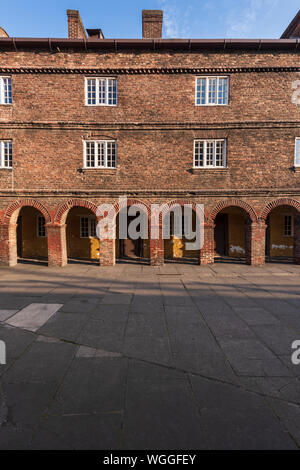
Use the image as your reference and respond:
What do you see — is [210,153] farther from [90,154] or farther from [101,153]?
[90,154]

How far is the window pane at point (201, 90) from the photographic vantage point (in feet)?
40.0

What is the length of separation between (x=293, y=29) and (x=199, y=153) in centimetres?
1209

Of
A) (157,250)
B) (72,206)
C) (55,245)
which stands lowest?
(157,250)

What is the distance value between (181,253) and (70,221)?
772cm

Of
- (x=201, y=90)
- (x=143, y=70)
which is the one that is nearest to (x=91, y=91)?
(x=143, y=70)

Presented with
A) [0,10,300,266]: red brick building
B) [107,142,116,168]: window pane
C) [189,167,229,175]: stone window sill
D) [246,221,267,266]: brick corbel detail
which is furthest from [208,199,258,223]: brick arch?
[107,142,116,168]: window pane

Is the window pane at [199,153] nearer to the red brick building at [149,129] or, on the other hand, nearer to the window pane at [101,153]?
the red brick building at [149,129]

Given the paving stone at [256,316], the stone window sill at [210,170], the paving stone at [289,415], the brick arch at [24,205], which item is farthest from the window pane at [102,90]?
the paving stone at [289,415]

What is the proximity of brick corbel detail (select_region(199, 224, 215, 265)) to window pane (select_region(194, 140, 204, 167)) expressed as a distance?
3.50 meters

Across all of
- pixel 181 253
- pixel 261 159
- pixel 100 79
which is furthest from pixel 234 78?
pixel 181 253

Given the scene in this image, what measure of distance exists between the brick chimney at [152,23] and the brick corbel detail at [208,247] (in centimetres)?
1112

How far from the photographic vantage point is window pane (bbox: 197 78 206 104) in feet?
40.0

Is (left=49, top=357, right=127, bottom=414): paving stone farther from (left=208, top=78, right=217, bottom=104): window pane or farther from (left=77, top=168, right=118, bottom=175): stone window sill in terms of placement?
(left=208, top=78, right=217, bottom=104): window pane

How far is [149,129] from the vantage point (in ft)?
39.8
